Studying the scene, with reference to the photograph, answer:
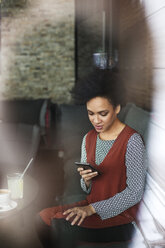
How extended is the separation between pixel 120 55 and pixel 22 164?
1.50 metres

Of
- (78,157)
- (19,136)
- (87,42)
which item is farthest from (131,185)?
(87,42)

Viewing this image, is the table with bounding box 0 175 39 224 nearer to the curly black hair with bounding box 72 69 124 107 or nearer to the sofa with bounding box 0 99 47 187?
the sofa with bounding box 0 99 47 187

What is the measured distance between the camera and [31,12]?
13.7 feet

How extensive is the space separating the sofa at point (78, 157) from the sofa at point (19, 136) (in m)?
0.31

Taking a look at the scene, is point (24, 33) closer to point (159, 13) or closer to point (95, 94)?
point (159, 13)

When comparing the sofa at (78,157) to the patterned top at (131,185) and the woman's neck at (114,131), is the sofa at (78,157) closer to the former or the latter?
the patterned top at (131,185)

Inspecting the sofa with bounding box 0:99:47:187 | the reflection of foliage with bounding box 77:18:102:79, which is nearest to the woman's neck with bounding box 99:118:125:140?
the sofa with bounding box 0:99:47:187

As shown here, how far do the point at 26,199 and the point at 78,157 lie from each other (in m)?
0.61

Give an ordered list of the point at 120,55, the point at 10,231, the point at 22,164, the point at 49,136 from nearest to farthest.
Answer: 1. the point at 10,231
2. the point at 22,164
3. the point at 120,55
4. the point at 49,136

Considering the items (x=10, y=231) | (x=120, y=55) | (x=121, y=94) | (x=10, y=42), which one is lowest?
(x=10, y=231)

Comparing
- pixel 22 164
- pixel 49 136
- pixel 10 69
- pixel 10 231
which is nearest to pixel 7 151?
pixel 22 164

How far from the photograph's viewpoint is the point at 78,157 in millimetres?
1955

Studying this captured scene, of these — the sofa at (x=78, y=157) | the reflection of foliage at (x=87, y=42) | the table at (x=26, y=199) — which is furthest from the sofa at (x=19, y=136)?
the reflection of foliage at (x=87, y=42)

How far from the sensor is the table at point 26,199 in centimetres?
128
